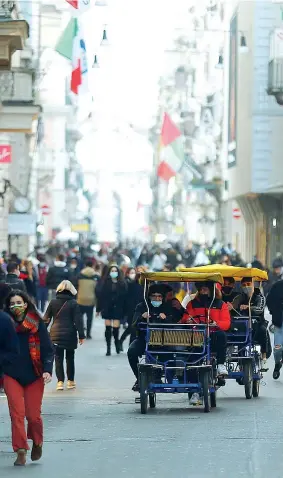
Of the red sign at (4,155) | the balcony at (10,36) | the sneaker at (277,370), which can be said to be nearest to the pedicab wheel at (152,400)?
the sneaker at (277,370)

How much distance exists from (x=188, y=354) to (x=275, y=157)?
50.8m

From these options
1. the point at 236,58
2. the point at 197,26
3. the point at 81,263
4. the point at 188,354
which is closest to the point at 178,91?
the point at 197,26

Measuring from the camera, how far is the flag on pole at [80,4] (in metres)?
31.5

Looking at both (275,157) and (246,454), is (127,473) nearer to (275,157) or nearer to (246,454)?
(246,454)

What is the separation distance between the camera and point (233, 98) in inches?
2982

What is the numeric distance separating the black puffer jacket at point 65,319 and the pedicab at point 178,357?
2592 mm

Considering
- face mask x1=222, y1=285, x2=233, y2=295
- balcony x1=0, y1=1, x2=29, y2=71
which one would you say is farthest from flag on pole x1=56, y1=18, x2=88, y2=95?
face mask x1=222, y1=285, x2=233, y2=295

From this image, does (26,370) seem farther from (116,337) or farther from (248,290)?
(116,337)

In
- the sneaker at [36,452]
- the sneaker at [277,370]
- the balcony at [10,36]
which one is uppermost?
the balcony at [10,36]

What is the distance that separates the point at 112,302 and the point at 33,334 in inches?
599

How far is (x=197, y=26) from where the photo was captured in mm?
103188

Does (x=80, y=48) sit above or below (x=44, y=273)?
above

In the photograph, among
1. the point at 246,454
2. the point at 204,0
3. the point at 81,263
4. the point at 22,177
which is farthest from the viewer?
the point at 204,0

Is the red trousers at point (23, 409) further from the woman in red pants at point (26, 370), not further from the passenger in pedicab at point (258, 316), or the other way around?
the passenger in pedicab at point (258, 316)
